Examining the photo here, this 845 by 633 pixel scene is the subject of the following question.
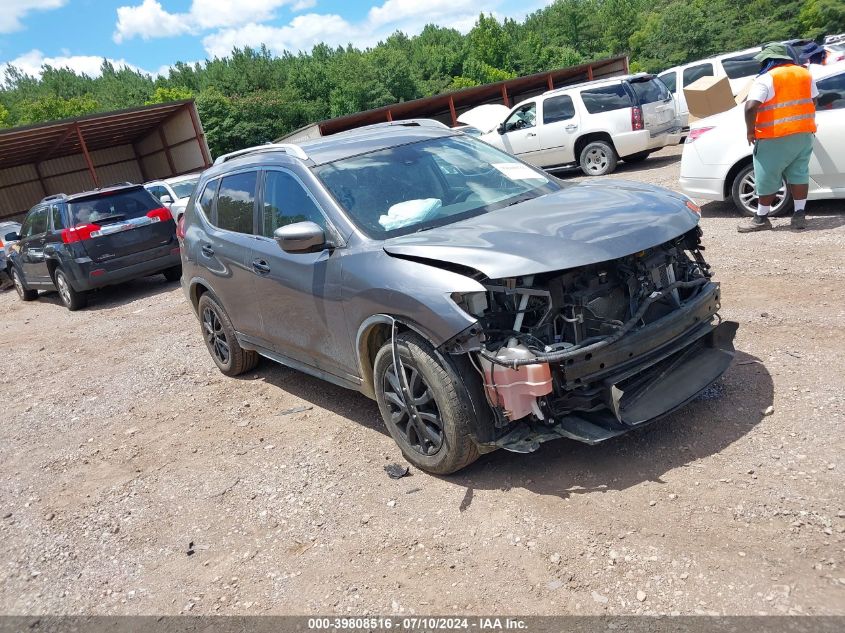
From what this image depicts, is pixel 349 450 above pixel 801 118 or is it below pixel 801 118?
below

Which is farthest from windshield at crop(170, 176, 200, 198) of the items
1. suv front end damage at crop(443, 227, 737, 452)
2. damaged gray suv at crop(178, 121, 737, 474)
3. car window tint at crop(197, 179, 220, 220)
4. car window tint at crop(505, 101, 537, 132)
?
suv front end damage at crop(443, 227, 737, 452)

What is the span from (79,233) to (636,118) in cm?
1024

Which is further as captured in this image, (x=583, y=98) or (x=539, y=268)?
(x=583, y=98)

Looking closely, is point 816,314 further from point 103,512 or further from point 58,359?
point 58,359

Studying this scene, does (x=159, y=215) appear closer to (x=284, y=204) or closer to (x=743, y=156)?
(x=284, y=204)

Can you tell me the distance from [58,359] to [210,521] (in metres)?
5.56

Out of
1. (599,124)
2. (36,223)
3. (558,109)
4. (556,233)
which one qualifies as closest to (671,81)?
(558,109)

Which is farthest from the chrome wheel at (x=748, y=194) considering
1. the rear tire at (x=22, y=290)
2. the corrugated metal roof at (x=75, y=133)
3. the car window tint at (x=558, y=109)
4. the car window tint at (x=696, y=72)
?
the corrugated metal roof at (x=75, y=133)

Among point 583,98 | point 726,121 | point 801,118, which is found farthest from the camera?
point 583,98

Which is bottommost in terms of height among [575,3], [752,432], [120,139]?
[752,432]

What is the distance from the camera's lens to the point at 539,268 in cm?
321

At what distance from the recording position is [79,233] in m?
10.6

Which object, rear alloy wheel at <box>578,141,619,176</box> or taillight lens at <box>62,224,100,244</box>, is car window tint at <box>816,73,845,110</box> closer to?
rear alloy wheel at <box>578,141,619,176</box>

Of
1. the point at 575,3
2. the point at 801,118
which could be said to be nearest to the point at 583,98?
the point at 801,118
